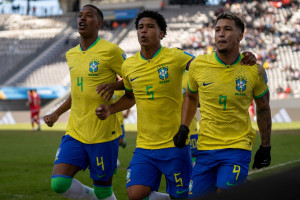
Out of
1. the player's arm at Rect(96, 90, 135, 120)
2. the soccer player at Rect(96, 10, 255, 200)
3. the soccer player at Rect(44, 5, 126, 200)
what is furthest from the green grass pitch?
the soccer player at Rect(44, 5, 126, 200)

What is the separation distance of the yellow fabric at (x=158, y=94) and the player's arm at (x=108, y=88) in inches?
13.1

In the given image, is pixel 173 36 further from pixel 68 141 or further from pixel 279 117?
pixel 68 141

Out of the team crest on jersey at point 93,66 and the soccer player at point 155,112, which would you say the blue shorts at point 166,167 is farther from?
the team crest on jersey at point 93,66

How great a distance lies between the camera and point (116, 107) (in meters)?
5.27

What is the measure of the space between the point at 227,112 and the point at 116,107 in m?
1.35

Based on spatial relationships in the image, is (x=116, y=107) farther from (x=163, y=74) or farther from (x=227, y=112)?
(x=227, y=112)

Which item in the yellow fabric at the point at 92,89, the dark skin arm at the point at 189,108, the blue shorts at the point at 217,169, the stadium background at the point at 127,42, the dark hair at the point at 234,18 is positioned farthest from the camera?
the stadium background at the point at 127,42

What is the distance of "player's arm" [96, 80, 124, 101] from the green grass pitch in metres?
1.85

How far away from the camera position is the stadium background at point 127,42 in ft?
93.2

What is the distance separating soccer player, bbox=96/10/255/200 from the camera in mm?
4723

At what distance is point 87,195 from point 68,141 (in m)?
0.66

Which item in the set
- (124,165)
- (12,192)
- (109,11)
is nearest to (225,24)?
(12,192)

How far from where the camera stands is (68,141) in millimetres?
5488

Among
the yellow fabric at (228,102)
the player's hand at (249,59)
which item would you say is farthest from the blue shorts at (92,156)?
the player's hand at (249,59)
